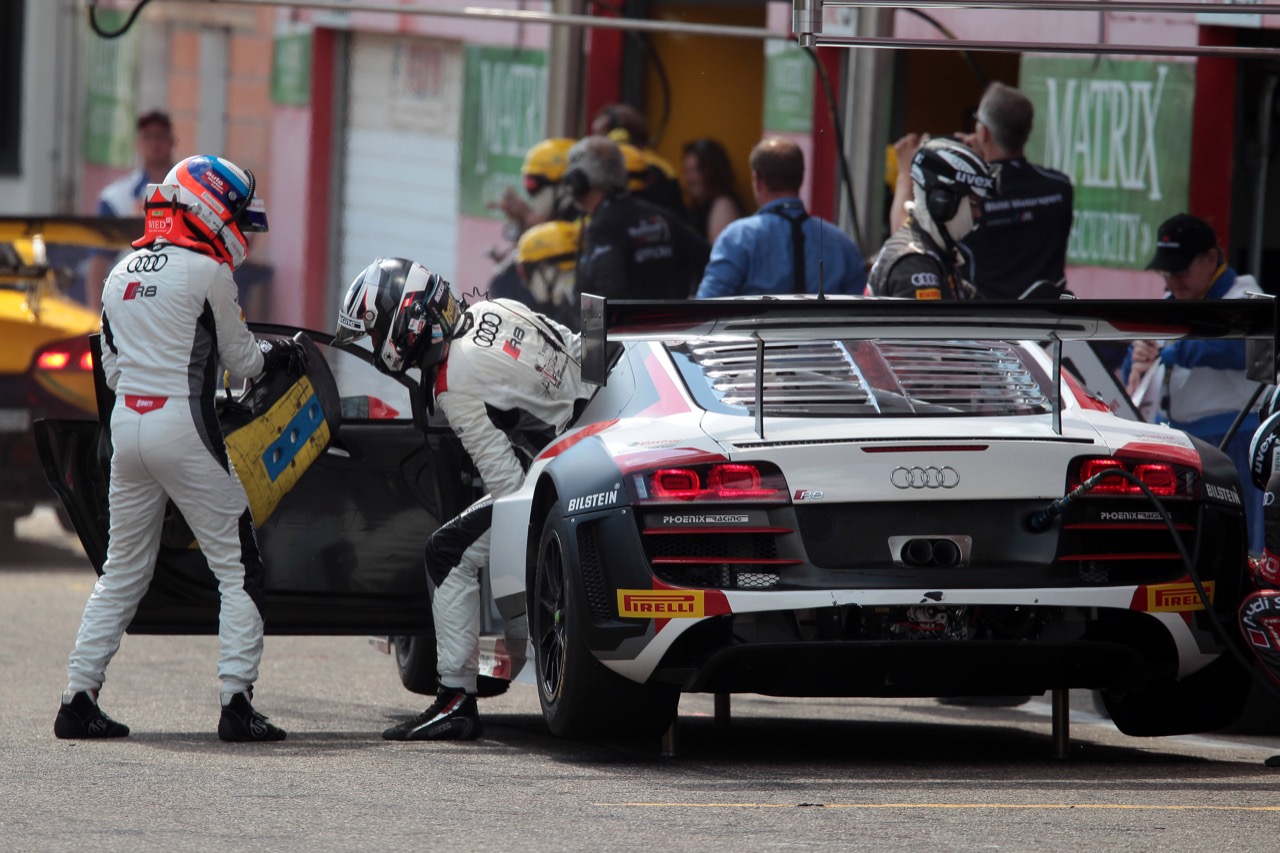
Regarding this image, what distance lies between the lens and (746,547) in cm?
711

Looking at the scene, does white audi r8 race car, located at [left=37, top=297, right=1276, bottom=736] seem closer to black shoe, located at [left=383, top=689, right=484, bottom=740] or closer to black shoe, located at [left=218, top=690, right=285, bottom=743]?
black shoe, located at [left=383, top=689, right=484, bottom=740]

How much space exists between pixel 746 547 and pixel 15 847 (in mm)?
2158

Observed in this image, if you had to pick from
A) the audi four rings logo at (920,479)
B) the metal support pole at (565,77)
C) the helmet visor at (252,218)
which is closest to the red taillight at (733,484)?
the audi four rings logo at (920,479)

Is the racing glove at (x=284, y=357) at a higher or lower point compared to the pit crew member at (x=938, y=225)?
lower

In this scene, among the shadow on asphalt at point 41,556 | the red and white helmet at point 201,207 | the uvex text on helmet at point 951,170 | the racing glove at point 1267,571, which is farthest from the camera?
the shadow on asphalt at point 41,556

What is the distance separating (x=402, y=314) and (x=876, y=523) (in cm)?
184

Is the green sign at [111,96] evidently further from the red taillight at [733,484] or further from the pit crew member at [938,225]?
the red taillight at [733,484]

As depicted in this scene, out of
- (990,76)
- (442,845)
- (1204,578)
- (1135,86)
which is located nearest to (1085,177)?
(1135,86)

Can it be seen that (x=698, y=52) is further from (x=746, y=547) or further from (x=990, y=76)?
(x=746, y=547)

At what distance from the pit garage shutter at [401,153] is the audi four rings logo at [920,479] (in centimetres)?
1388

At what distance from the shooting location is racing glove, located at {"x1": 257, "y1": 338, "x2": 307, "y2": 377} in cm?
845

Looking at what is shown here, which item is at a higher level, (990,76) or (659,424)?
(990,76)

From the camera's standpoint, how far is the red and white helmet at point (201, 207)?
320 inches

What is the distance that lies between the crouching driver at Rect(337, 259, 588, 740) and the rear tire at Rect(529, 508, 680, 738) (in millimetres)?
469
